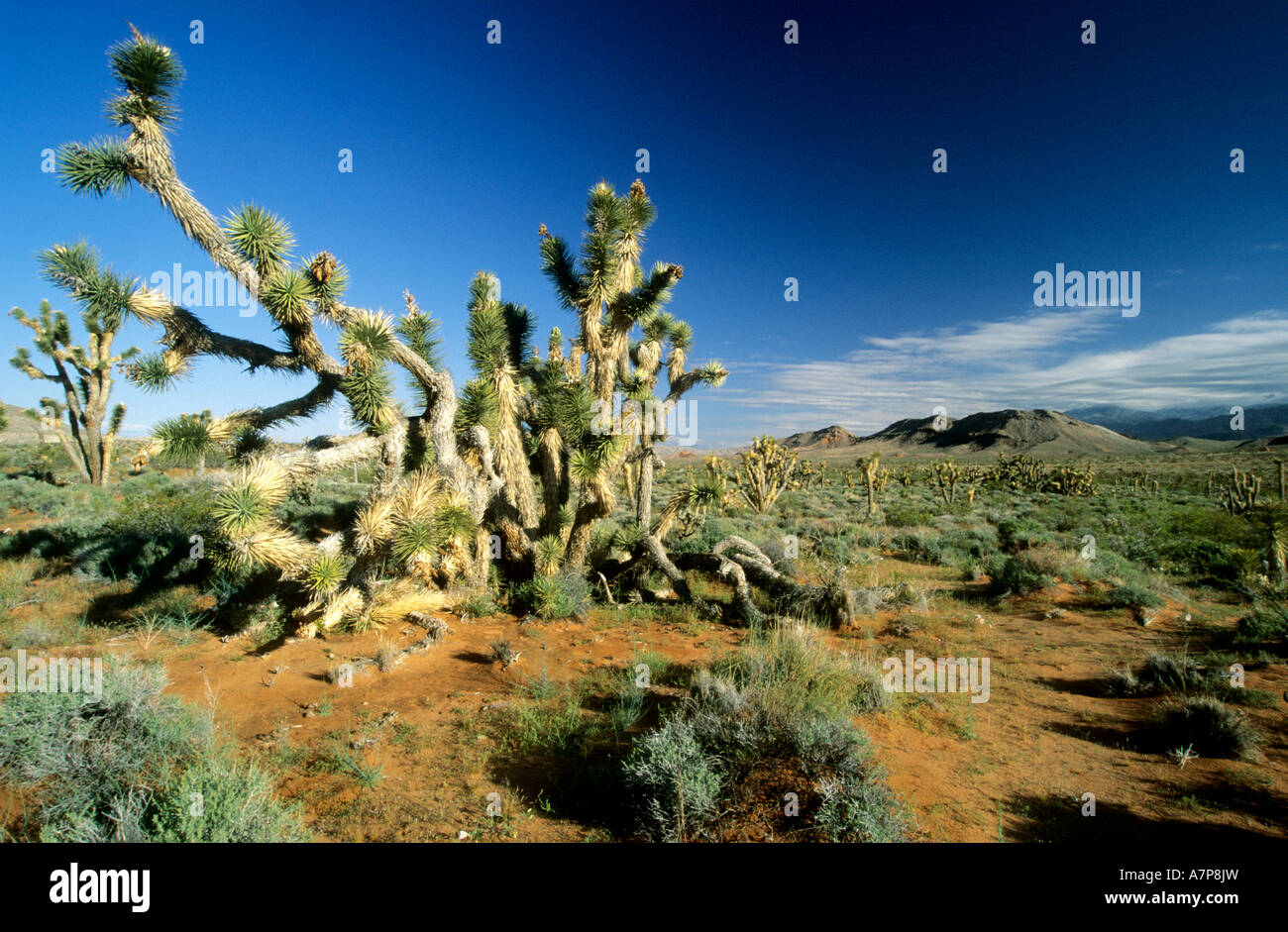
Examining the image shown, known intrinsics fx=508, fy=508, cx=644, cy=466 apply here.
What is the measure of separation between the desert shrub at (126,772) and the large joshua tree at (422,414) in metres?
2.16

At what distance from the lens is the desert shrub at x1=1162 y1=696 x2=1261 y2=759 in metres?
4.31

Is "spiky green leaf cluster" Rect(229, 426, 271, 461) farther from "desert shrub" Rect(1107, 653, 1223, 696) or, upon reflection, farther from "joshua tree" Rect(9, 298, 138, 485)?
"joshua tree" Rect(9, 298, 138, 485)

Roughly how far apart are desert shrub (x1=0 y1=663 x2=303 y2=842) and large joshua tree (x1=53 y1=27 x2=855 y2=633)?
216cm

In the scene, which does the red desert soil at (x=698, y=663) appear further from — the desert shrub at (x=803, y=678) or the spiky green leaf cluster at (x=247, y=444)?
the spiky green leaf cluster at (x=247, y=444)

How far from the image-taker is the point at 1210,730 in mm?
4441

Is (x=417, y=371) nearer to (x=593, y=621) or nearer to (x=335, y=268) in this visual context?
(x=335, y=268)

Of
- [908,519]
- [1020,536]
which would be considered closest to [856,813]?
[1020,536]

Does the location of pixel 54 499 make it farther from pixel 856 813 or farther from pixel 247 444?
pixel 856 813

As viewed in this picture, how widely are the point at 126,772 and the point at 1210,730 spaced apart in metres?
8.19

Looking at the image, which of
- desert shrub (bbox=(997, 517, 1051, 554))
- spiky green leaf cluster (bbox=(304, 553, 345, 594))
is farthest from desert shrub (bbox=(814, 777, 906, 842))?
desert shrub (bbox=(997, 517, 1051, 554))

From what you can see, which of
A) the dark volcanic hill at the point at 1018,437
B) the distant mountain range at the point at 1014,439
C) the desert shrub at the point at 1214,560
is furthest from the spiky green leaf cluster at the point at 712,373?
the dark volcanic hill at the point at 1018,437
